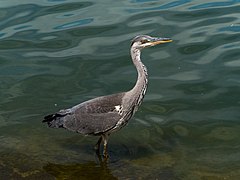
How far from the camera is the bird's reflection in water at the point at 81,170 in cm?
892

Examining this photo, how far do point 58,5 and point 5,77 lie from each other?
15.8 feet

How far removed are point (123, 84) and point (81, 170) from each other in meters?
3.44

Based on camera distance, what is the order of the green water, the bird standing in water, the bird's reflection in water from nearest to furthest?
the bird's reflection in water
the bird standing in water
the green water

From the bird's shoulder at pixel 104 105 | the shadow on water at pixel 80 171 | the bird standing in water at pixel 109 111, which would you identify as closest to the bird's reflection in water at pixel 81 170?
the shadow on water at pixel 80 171

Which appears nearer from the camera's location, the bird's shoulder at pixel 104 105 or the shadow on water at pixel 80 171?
the shadow on water at pixel 80 171

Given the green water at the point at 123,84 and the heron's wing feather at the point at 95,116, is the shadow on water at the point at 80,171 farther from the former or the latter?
the heron's wing feather at the point at 95,116

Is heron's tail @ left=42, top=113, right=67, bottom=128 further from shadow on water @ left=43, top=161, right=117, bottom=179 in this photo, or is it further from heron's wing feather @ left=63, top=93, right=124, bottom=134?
shadow on water @ left=43, top=161, right=117, bottom=179

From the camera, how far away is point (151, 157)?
9.45 m

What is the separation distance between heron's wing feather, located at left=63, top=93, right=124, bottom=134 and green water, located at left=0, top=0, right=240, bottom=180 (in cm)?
57

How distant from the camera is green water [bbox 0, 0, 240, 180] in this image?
9.28 metres

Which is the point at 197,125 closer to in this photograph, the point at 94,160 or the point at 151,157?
the point at 151,157

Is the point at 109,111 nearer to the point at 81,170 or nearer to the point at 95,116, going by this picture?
the point at 95,116

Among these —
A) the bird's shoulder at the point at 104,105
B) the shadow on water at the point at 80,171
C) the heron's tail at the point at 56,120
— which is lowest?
the shadow on water at the point at 80,171

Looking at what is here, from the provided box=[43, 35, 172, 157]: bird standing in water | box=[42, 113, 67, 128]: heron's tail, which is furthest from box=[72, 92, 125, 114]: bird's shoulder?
box=[42, 113, 67, 128]: heron's tail
